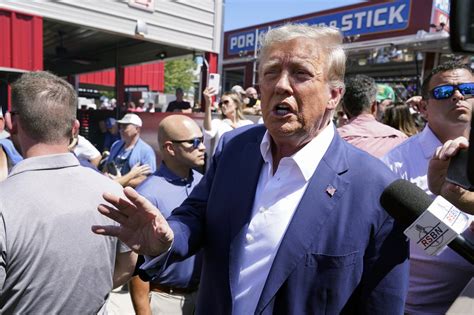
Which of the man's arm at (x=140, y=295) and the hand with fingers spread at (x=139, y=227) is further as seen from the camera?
the man's arm at (x=140, y=295)

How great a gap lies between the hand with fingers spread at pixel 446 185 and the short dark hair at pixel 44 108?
1.68 metres

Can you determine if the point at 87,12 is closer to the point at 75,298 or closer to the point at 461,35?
the point at 75,298

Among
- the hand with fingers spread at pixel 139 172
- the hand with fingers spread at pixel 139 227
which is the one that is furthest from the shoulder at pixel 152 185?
the hand with fingers spread at pixel 139 227

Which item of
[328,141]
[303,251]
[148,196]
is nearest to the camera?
[303,251]

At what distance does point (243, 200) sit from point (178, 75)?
143 feet

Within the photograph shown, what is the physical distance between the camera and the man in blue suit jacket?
1448 mm

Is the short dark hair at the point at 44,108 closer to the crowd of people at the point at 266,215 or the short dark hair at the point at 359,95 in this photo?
the crowd of people at the point at 266,215

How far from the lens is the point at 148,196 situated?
2.77 meters

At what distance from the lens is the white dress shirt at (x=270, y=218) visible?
1.56 m

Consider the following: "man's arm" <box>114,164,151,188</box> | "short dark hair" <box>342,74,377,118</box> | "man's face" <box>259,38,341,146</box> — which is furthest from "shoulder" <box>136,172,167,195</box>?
"short dark hair" <box>342,74,377,118</box>

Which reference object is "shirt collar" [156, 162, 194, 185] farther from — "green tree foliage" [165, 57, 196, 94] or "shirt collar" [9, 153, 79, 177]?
"green tree foliage" [165, 57, 196, 94]

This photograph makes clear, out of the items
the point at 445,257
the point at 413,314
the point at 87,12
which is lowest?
the point at 413,314

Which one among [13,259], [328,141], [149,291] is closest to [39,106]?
[13,259]

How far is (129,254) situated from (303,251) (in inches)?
42.7
